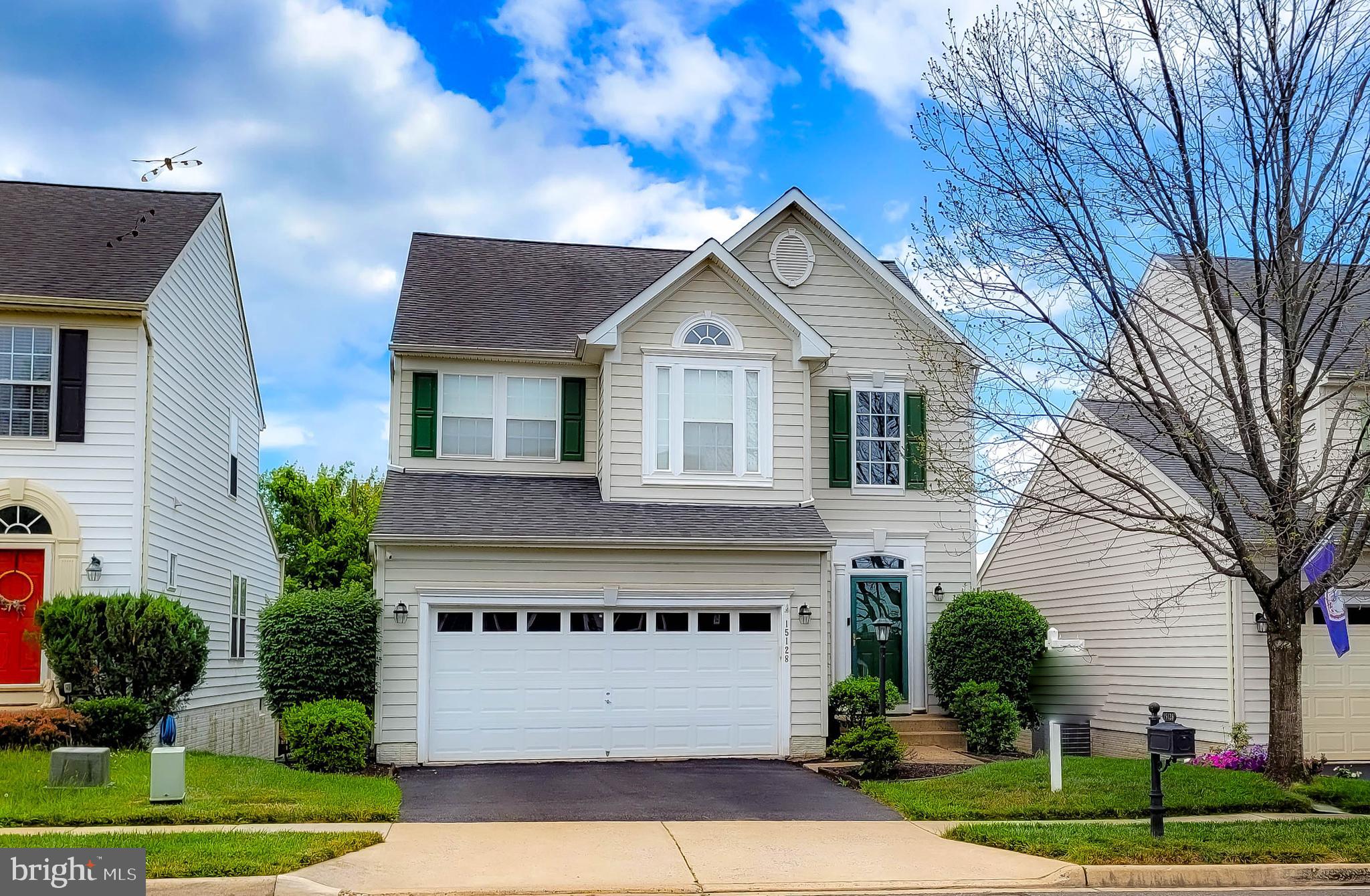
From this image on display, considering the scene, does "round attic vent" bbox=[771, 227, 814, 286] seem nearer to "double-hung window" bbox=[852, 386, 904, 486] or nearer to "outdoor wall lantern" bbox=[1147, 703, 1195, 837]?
"double-hung window" bbox=[852, 386, 904, 486]

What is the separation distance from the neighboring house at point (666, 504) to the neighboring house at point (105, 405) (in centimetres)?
342

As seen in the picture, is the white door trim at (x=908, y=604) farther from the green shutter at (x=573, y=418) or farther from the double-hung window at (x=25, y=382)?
the double-hung window at (x=25, y=382)

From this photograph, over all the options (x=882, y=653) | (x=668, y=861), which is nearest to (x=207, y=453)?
(x=882, y=653)

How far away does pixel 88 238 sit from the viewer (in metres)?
19.3

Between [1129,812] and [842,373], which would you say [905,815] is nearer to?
[1129,812]

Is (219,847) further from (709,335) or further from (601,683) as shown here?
(709,335)

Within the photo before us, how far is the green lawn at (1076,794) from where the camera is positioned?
43.0 feet

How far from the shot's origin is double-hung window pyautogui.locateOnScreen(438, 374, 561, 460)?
20.1 metres

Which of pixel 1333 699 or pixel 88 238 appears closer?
pixel 1333 699

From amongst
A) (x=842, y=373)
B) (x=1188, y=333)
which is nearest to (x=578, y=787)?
(x=842, y=373)

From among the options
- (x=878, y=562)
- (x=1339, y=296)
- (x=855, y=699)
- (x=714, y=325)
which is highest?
(x=714, y=325)

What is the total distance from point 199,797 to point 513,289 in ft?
38.6

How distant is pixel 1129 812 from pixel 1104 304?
567cm

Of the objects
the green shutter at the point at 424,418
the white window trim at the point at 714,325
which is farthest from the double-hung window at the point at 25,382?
the white window trim at the point at 714,325
